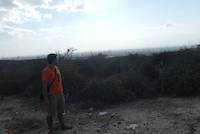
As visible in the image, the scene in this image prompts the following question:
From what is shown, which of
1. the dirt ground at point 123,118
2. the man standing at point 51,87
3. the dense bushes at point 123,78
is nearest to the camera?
the man standing at point 51,87

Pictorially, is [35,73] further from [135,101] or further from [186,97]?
[186,97]

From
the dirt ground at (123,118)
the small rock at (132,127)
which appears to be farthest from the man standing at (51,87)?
the small rock at (132,127)

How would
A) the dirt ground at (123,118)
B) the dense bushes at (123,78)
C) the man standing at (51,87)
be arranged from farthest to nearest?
the dense bushes at (123,78) → the dirt ground at (123,118) → the man standing at (51,87)

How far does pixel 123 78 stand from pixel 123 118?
10.1ft

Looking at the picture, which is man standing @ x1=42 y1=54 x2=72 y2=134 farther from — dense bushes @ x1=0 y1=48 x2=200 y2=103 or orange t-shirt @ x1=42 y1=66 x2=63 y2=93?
dense bushes @ x1=0 y1=48 x2=200 y2=103

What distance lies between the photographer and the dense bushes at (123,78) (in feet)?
36.1

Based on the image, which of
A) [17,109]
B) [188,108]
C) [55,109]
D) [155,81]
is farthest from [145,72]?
[55,109]

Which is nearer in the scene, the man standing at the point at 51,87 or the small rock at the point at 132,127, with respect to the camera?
the man standing at the point at 51,87

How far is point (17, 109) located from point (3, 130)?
93.6 inches

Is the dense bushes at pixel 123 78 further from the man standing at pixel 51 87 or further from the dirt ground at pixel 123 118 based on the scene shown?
the man standing at pixel 51 87

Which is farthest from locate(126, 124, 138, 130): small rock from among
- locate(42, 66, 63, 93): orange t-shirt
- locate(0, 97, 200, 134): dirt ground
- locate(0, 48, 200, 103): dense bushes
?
locate(0, 48, 200, 103): dense bushes

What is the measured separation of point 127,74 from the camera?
1194 centimetres

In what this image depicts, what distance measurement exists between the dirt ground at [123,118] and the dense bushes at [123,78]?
2.09 feet

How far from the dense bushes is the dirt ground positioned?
638mm
